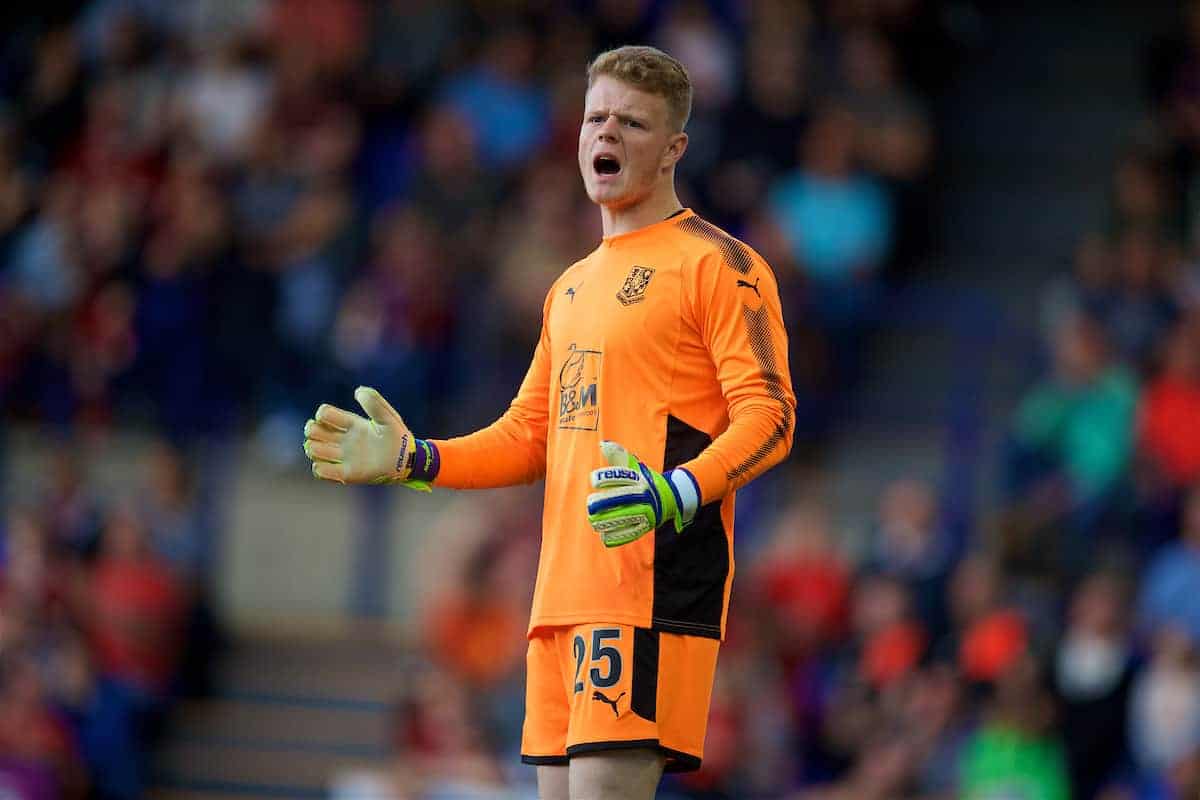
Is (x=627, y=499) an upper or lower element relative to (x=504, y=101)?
lower

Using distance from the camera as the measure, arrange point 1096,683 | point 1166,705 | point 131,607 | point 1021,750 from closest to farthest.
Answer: point 1166,705
point 1021,750
point 1096,683
point 131,607

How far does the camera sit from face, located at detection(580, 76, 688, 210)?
186 inches

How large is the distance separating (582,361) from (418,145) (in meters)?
8.78

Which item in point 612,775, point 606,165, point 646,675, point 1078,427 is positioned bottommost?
point 612,775

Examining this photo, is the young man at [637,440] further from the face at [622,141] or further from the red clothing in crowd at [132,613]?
the red clothing in crowd at [132,613]

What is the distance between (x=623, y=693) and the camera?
14.7ft

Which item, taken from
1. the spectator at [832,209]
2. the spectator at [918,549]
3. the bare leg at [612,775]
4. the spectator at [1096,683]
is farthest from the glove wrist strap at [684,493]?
the spectator at [832,209]

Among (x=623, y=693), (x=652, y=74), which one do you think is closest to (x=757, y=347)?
(x=652, y=74)

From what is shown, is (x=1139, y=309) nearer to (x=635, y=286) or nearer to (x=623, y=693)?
(x=635, y=286)

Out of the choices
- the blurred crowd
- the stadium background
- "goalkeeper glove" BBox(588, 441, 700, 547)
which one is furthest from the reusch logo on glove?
the blurred crowd

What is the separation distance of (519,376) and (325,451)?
22.0ft

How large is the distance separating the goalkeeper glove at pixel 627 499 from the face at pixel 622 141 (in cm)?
75

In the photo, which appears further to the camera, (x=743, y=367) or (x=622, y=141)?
(x=622, y=141)

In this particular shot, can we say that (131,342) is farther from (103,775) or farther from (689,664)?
(689,664)
